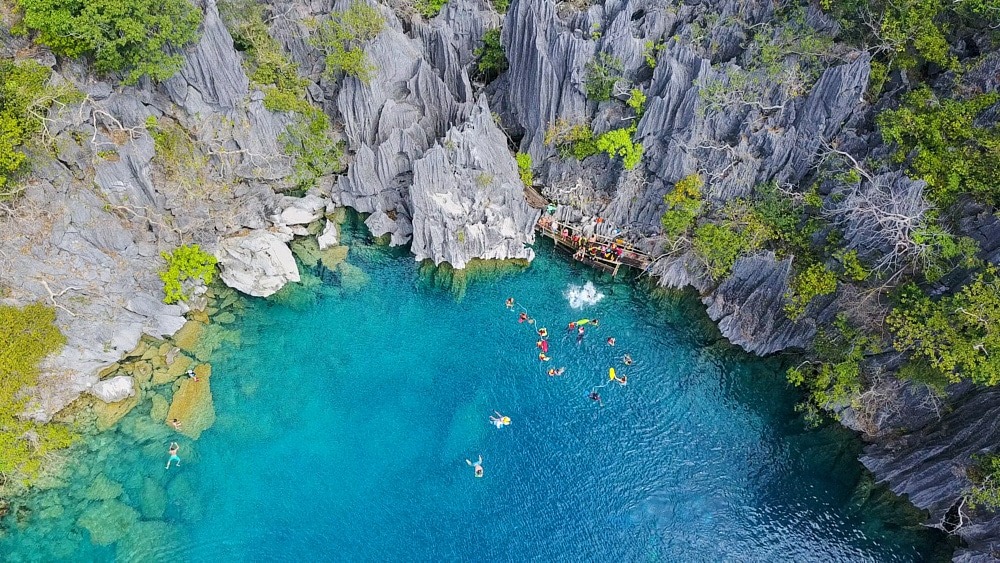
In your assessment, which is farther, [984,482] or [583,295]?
[583,295]

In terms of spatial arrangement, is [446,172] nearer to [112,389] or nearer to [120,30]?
[120,30]

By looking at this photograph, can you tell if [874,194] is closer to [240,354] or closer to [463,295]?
[463,295]

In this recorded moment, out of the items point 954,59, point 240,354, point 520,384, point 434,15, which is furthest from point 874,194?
point 240,354

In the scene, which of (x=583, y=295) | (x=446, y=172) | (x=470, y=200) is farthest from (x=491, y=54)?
(x=583, y=295)

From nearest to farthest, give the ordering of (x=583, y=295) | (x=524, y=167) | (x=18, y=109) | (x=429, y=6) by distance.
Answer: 1. (x=18, y=109)
2. (x=583, y=295)
3. (x=524, y=167)
4. (x=429, y=6)

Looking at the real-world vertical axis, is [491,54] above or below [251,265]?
above

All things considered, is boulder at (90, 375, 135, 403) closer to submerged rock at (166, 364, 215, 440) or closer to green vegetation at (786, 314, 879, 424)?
submerged rock at (166, 364, 215, 440)

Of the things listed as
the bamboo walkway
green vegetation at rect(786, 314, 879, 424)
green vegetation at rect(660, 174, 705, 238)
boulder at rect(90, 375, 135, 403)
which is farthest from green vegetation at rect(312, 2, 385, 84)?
green vegetation at rect(786, 314, 879, 424)
